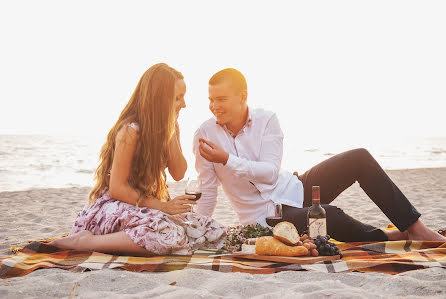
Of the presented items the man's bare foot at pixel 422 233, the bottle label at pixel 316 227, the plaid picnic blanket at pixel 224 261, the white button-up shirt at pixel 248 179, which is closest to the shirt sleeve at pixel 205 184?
the white button-up shirt at pixel 248 179

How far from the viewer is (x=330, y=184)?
4.16 m

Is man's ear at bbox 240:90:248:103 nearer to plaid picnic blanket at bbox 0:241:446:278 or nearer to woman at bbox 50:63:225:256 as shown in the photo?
woman at bbox 50:63:225:256

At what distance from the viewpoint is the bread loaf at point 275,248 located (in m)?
3.25

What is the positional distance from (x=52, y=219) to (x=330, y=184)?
3.96 metres

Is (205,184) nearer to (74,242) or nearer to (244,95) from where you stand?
(244,95)

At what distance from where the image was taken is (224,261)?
3.28m

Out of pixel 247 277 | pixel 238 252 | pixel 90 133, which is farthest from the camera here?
pixel 90 133

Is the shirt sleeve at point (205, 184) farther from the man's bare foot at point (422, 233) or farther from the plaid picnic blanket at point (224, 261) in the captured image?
the man's bare foot at point (422, 233)

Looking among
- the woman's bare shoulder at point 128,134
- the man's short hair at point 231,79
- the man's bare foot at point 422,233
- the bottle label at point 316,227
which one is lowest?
the man's bare foot at point 422,233

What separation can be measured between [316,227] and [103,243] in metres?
1.69

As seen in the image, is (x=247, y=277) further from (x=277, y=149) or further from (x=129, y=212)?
(x=277, y=149)

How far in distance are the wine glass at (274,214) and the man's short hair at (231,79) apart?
1224mm

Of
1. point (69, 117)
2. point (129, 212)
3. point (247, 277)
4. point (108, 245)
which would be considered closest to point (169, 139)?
point (129, 212)

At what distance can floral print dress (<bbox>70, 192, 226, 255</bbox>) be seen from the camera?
136 inches
